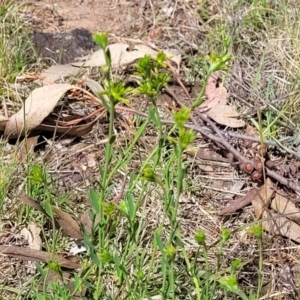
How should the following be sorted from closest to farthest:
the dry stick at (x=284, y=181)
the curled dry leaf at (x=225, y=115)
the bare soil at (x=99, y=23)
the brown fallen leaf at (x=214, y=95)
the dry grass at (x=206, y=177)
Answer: the dry grass at (x=206, y=177) → the dry stick at (x=284, y=181) → the curled dry leaf at (x=225, y=115) → the brown fallen leaf at (x=214, y=95) → the bare soil at (x=99, y=23)

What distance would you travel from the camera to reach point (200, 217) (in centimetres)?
217

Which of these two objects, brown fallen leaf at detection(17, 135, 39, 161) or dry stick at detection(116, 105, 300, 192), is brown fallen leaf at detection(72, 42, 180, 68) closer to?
dry stick at detection(116, 105, 300, 192)

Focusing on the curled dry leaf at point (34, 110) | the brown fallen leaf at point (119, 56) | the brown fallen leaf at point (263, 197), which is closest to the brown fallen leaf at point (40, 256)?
the curled dry leaf at point (34, 110)

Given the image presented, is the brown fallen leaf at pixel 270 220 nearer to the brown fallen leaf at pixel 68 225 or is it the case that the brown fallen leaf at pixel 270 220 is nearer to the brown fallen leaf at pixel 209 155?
the brown fallen leaf at pixel 209 155

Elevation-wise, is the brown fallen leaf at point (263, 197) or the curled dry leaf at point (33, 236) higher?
the brown fallen leaf at point (263, 197)

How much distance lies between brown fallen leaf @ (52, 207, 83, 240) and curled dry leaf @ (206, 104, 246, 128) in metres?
0.73

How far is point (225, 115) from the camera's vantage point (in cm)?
251

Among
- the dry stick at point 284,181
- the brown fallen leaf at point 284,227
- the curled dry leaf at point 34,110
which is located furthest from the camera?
the curled dry leaf at point 34,110

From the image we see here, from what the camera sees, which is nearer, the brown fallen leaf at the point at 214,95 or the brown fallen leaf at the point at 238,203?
the brown fallen leaf at the point at 238,203

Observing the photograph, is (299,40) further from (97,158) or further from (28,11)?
(28,11)

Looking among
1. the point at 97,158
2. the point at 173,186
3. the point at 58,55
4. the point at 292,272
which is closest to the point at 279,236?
the point at 292,272

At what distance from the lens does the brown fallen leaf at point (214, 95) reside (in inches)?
102

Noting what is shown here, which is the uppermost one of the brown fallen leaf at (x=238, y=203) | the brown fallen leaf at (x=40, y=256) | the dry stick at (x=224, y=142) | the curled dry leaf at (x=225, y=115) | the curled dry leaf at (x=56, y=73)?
the dry stick at (x=224, y=142)

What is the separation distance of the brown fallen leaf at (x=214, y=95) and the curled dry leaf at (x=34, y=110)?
53 cm
